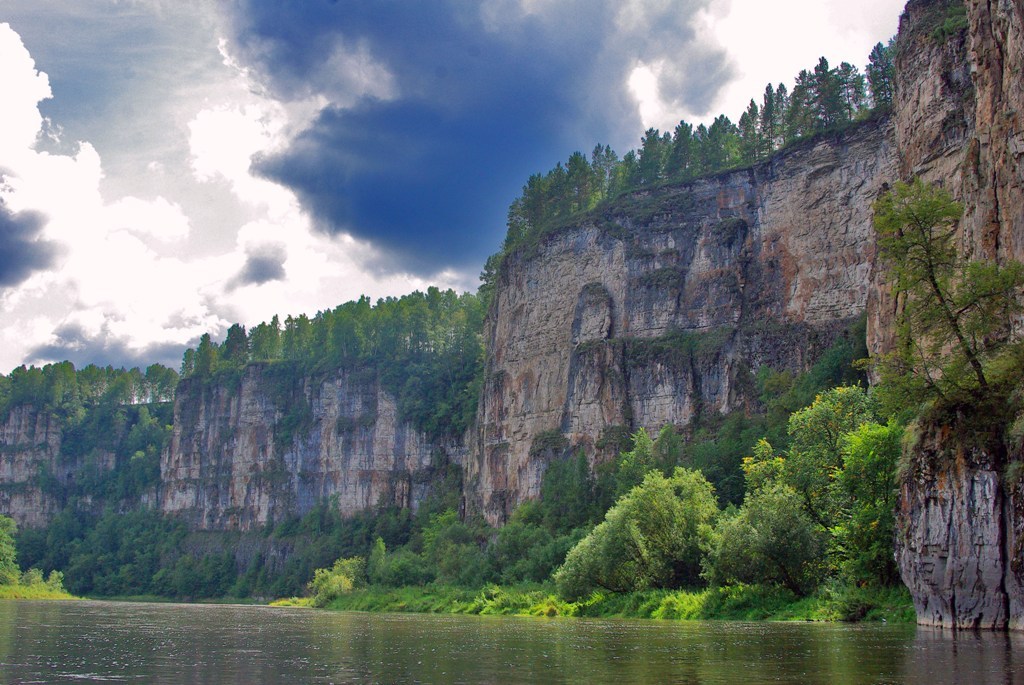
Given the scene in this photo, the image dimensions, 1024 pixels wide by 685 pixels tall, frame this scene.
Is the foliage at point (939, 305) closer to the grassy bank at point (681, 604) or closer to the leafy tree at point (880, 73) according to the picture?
the grassy bank at point (681, 604)

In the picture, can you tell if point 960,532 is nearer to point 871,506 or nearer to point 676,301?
point 871,506

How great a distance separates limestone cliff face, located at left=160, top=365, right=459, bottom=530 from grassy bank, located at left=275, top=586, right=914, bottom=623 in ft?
155

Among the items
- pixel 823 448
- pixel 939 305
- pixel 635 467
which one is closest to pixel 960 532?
pixel 939 305

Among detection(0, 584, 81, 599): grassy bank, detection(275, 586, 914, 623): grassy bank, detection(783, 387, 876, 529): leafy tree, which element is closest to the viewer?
detection(275, 586, 914, 623): grassy bank

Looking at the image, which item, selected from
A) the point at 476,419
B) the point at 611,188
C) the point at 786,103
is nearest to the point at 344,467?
the point at 476,419

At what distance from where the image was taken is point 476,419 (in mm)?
107750

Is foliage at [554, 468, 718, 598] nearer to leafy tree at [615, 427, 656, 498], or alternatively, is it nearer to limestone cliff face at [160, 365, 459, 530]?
leafy tree at [615, 427, 656, 498]

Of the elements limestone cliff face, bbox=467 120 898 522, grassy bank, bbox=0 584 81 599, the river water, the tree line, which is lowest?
grassy bank, bbox=0 584 81 599

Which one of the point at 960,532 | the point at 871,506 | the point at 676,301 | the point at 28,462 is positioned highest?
the point at 676,301

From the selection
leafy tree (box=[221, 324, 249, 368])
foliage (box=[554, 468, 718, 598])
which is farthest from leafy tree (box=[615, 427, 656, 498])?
leafy tree (box=[221, 324, 249, 368])

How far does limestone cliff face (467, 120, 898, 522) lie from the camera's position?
78.9 metres

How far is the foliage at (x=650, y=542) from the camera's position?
51500 millimetres

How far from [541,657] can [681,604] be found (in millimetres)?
23829

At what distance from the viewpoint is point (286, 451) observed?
141 metres
